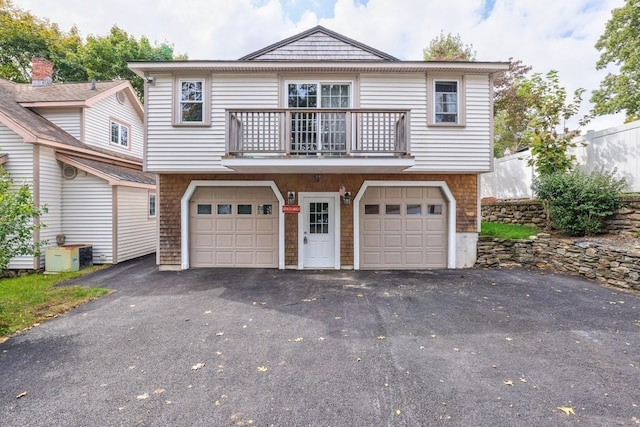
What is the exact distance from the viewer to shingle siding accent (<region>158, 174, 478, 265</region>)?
321 inches

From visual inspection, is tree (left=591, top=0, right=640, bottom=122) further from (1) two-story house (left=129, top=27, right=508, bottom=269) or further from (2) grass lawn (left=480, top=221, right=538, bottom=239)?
(1) two-story house (left=129, top=27, right=508, bottom=269)

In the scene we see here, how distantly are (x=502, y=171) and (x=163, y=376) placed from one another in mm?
13683

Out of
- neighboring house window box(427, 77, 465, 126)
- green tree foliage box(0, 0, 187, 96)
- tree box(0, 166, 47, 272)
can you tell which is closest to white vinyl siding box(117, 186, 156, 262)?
tree box(0, 166, 47, 272)

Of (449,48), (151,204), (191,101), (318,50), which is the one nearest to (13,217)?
(191,101)

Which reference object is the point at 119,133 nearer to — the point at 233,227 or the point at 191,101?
the point at 191,101

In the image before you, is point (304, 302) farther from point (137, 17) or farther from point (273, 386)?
point (137, 17)

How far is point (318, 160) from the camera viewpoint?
6.71 m

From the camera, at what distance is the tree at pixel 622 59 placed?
42.7 ft

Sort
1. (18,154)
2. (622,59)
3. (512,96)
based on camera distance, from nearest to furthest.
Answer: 1. (18,154)
2. (622,59)
3. (512,96)

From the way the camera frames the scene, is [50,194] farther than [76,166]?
No

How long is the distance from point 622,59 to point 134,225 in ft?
75.9

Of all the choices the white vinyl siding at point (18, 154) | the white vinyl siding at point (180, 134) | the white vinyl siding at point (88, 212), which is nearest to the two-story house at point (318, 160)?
the white vinyl siding at point (180, 134)

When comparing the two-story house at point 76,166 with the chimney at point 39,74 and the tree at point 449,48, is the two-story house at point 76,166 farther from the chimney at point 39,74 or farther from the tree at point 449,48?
the tree at point 449,48

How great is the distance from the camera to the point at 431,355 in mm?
3574
